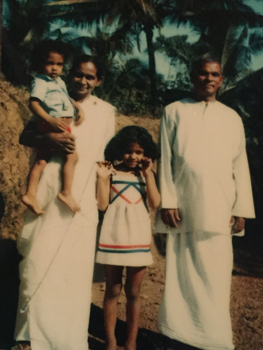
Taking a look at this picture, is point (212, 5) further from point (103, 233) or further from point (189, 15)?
point (103, 233)

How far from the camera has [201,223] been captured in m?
3.64

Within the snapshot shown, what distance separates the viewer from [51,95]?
140 inches

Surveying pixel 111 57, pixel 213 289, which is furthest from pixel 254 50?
pixel 213 289

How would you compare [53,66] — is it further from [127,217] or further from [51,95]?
[127,217]

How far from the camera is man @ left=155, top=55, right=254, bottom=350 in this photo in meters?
3.66

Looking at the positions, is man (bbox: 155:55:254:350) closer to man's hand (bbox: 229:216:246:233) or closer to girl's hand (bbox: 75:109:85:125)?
man's hand (bbox: 229:216:246:233)

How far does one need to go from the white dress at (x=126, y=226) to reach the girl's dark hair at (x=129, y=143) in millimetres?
193

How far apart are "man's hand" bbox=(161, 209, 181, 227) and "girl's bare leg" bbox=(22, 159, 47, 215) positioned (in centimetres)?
98

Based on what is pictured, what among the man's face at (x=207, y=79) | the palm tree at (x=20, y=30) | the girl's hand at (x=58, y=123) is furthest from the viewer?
the palm tree at (x=20, y=30)

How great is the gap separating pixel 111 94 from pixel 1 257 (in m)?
1.84

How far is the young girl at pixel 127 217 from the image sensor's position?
11.3ft

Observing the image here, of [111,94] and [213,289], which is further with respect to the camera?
[111,94]

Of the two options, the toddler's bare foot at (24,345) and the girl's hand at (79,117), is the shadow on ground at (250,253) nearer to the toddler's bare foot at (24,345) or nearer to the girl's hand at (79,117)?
the girl's hand at (79,117)

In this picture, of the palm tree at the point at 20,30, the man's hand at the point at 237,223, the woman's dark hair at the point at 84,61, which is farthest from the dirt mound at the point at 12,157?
the man's hand at the point at 237,223
